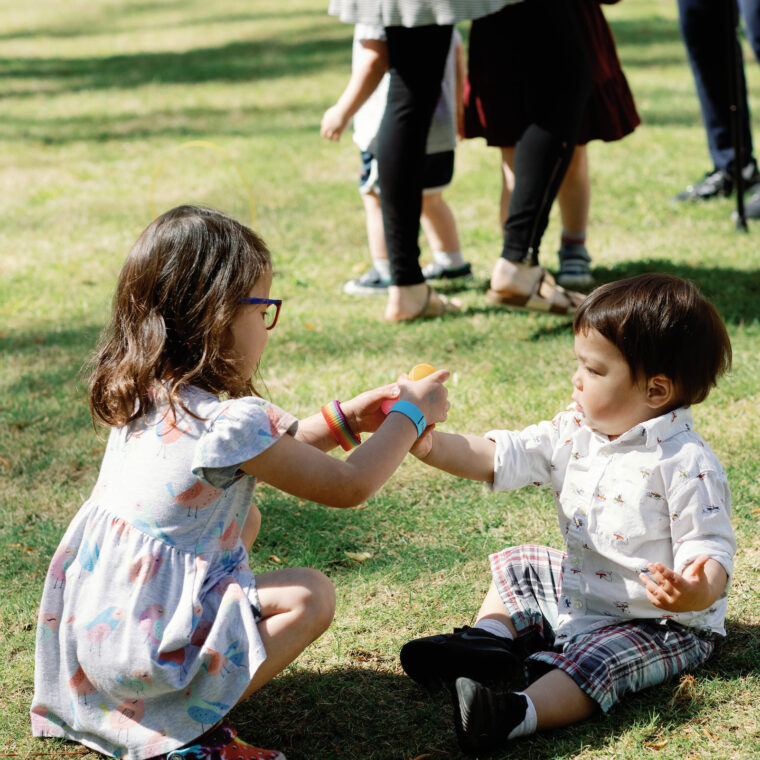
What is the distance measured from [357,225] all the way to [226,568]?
394cm

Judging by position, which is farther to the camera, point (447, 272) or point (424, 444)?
point (447, 272)

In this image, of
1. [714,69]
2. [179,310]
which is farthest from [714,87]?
[179,310]

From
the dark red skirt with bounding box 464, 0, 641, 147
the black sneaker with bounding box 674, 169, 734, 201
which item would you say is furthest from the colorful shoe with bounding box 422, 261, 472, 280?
the black sneaker with bounding box 674, 169, 734, 201

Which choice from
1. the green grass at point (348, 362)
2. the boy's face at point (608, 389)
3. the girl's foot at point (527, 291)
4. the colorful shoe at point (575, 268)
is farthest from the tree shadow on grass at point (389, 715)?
the colorful shoe at point (575, 268)

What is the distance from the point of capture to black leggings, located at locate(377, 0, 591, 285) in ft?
12.3

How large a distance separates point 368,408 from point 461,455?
0.23 m

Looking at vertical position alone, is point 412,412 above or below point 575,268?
above

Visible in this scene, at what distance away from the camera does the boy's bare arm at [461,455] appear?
224 centimetres

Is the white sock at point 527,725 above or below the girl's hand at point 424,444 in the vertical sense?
below

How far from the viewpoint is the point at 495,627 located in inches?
88.4

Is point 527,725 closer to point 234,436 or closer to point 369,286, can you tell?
point 234,436

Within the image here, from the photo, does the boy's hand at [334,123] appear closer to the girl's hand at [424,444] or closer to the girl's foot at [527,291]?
the girl's foot at [527,291]

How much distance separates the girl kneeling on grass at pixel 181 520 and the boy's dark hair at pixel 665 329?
1.73 feet

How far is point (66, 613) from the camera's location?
194cm
